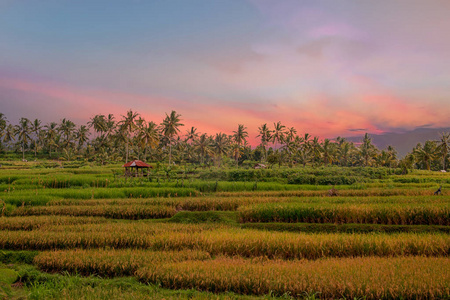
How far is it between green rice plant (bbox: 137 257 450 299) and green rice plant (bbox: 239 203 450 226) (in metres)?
6.16

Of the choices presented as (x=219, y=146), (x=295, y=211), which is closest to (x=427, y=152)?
(x=219, y=146)

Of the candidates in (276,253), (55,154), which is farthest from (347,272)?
(55,154)

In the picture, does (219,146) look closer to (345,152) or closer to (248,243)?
(345,152)

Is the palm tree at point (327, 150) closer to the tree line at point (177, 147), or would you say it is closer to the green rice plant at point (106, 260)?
the tree line at point (177, 147)

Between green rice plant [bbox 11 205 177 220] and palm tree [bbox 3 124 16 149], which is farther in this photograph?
palm tree [bbox 3 124 16 149]

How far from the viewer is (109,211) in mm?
15773

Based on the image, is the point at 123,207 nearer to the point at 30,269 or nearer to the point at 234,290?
the point at 30,269

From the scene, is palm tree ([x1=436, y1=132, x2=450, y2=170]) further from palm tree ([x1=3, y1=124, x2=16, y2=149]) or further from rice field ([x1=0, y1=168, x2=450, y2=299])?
palm tree ([x1=3, y1=124, x2=16, y2=149])

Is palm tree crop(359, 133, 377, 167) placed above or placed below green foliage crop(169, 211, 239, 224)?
above

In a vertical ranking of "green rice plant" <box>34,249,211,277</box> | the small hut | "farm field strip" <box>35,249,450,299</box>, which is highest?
the small hut

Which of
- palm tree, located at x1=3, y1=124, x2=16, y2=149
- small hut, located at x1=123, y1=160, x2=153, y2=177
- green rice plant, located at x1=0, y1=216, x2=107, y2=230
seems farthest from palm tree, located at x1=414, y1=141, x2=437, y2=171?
palm tree, located at x1=3, y1=124, x2=16, y2=149

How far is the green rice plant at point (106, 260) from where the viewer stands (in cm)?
755

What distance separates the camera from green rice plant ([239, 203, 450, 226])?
13.2m

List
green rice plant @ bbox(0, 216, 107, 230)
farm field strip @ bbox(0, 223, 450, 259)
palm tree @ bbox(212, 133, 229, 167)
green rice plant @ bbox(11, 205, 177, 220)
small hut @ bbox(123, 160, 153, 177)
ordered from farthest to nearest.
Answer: palm tree @ bbox(212, 133, 229, 167) < small hut @ bbox(123, 160, 153, 177) < green rice plant @ bbox(11, 205, 177, 220) < green rice plant @ bbox(0, 216, 107, 230) < farm field strip @ bbox(0, 223, 450, 259)
